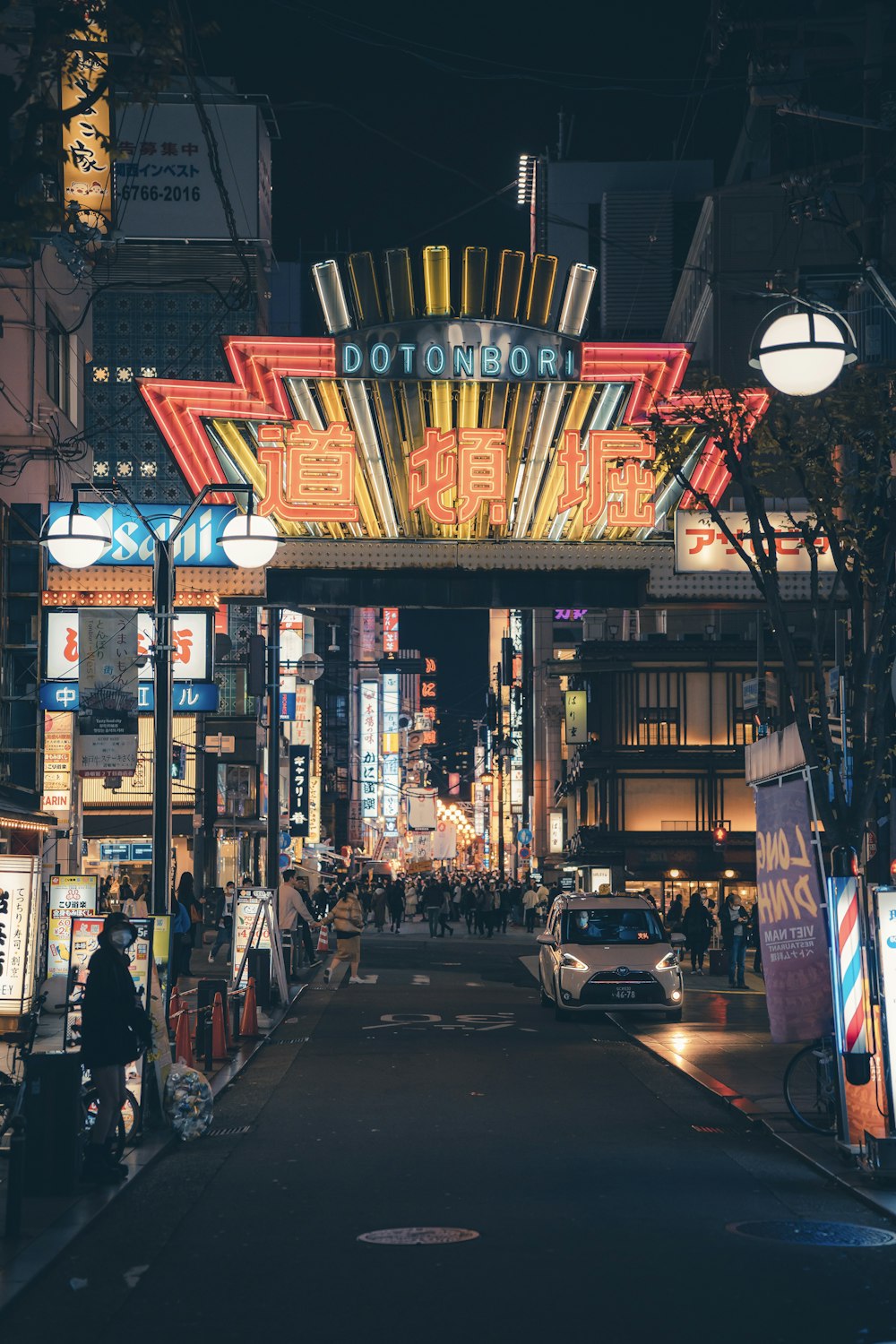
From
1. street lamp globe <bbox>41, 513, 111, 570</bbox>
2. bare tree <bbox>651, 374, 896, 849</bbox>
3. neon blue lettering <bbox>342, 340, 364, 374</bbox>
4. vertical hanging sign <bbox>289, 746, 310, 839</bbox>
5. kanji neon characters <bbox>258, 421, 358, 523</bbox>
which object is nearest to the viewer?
bare tree <bbox>651, 374, 896, 849</bbox>

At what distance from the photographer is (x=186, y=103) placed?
73500mm

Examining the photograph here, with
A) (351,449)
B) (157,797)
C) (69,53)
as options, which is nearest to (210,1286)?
(69,53)

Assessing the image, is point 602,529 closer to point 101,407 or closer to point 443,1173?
point 443,1173

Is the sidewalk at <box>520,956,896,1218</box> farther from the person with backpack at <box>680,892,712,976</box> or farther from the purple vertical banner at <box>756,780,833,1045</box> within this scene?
the person with backpack at <box>680,892,712,976</box>

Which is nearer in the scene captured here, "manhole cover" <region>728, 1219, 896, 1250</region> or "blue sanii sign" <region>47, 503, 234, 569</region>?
"manhole cover" <region>728, 1219, 896, 1250</region>

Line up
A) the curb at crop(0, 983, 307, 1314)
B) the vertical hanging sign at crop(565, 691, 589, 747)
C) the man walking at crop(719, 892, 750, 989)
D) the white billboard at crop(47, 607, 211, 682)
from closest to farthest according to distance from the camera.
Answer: the curb at crop(0, 983, 307, 1314), the white billboard at crop(47, 607, 211, 682), the man walking at crop(719, 892, 750, 989), the vertical hanging sign at crop(565, 691, 589, 747)

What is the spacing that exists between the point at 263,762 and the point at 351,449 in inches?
2291

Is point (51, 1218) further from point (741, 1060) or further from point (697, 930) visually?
point (697, 930)

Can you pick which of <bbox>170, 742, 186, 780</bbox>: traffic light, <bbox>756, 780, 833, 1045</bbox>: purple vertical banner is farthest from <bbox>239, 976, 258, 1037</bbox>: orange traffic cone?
<bbox>170, 742, 186, 780</bbox>: traffic light

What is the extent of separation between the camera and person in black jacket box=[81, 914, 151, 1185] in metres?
11.9

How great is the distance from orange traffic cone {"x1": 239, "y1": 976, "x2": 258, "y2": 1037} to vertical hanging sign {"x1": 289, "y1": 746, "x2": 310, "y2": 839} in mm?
52125

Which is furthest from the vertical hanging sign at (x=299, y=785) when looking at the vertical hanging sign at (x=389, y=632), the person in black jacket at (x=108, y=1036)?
the vertical hanging sign at (x=389, y=632)

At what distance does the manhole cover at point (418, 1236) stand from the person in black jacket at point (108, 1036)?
275cm

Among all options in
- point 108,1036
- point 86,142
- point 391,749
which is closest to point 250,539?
point 108,1036
